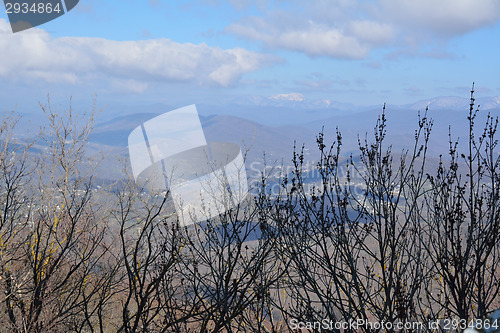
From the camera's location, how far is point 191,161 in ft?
593

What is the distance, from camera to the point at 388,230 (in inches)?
194

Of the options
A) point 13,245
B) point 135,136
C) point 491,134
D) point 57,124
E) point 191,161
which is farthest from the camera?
point 191,161

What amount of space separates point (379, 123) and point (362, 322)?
2.91 meters

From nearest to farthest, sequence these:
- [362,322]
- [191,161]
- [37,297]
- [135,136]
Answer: [362,322]
[37,297]
[135,136]
[191,161]

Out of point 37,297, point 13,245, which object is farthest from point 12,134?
point 37,297

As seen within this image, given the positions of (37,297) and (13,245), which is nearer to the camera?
(37,297)

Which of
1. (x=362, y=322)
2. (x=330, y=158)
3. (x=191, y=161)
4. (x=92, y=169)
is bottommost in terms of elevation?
(x=191, y=161)

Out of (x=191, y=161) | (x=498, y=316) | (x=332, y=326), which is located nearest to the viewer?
(x=498, y=316)

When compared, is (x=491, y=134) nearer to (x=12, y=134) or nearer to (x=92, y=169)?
(x=92, y=169)

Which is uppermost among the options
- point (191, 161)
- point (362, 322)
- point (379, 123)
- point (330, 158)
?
point (379, 123)

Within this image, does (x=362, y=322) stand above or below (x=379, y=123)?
below

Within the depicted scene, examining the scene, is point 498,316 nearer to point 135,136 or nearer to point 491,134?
point 491,134

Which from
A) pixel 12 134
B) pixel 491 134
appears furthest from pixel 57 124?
pixel 491 134

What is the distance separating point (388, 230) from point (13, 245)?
10694 millimetres
